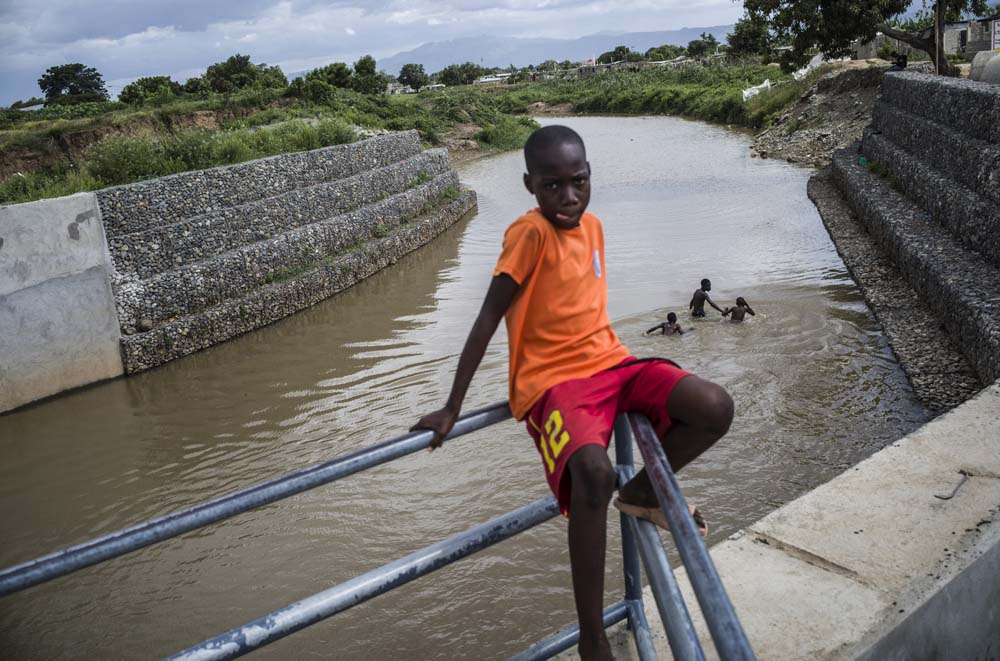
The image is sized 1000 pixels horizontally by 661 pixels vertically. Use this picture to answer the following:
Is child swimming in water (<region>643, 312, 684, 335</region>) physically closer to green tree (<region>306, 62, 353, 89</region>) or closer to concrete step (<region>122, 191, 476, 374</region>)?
concrete step (<region>122, 191, 476, 374</region>)

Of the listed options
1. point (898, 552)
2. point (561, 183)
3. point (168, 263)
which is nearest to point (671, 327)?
point (168, 263)

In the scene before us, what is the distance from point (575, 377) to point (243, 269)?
936 cm

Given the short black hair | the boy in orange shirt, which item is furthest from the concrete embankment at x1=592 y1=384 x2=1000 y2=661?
the short black hair

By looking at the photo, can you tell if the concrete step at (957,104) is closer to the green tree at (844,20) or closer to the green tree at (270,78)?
the green tree at (844,20)

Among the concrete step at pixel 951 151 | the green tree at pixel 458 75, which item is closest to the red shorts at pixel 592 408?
the concrete step at pixel 951 151

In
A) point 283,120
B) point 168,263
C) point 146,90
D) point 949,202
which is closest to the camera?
point 949,202

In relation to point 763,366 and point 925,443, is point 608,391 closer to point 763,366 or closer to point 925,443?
point 925,443

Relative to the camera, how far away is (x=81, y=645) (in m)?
4.73

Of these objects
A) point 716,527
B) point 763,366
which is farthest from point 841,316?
point 716,527

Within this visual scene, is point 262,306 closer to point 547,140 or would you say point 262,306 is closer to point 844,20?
point 547,140

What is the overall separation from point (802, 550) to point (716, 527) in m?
2.30

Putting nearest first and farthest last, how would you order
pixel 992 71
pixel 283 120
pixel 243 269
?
1. pixel 243 269
2. pixel 992 71
3. pixel 283 120

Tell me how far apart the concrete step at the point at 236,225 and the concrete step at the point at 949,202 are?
A: 8.53 metres

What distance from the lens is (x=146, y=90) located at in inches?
1205
